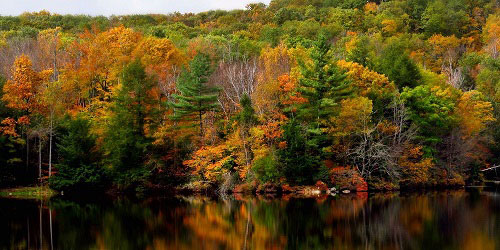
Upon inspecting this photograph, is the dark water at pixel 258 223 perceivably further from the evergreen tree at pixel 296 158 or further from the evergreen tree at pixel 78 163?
the evergreen tree at pixel 78 163

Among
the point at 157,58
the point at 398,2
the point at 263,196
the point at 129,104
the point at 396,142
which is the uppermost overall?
the point at 398,2

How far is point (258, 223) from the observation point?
2758 cm

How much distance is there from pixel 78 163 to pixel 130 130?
15.6ft

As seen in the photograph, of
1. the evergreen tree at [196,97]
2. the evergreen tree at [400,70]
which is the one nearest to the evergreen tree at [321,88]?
the evergreen tree at [400,70]

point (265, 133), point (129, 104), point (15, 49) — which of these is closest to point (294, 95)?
point (265, 133)

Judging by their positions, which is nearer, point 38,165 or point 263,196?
point 263,196

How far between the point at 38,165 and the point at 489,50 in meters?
65.0

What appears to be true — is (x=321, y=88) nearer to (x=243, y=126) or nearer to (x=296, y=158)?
(x=296, y=158)

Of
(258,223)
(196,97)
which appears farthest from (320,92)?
(258,223)

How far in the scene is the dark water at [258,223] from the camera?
2233 centimetres

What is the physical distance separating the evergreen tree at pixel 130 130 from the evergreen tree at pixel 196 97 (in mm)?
2468

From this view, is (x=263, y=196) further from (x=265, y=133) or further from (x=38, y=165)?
(x=38, y=165)

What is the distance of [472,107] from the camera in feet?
170

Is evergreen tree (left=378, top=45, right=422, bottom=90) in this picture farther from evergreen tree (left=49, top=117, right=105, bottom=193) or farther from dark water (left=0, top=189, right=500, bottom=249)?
evergreen tree (left=49, top=117, right=105, bottom=193)
